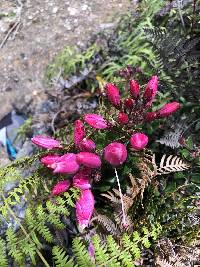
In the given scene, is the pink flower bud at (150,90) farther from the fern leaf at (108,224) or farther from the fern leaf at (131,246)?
the fern leaf at (131,246)

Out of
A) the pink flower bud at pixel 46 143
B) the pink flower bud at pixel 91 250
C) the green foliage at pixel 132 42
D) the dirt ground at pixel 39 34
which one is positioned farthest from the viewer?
the dirt ground at pixel 39 34

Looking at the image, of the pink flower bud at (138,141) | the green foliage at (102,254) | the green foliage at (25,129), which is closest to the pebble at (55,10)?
the green foliage at (25,129)

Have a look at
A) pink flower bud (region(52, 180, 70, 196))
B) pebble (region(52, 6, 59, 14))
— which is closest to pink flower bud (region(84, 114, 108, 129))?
pink flower bud (region(52, 180, 70, 196))

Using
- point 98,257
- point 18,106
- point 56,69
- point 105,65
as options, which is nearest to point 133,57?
point 105,65

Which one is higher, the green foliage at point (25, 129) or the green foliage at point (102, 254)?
the green foliage at point (102, 254)

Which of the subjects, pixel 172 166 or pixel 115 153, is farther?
pixel 172 166

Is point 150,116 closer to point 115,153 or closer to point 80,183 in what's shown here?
point 115,153

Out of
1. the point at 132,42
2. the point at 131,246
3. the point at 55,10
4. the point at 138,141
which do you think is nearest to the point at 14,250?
the point at 131,246
